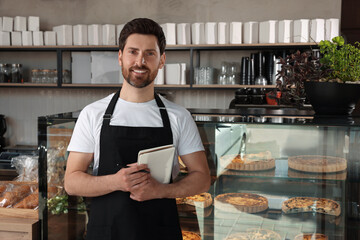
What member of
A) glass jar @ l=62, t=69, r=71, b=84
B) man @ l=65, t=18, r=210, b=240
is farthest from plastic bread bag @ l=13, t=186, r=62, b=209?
glass jar @ l=62, t=69, r=71, b=84

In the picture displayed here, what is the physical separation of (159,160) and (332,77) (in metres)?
1.04

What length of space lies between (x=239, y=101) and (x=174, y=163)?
2813 millimetres

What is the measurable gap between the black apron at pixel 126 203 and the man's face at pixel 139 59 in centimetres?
12

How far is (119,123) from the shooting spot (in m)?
1.43

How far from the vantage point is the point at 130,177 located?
4.20 ft

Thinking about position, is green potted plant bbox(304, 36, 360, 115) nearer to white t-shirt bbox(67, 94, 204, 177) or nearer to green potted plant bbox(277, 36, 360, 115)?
green potted plant bbox(277, 36, 360, 115)

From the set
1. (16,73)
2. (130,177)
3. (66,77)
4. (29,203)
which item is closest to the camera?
(130,177)

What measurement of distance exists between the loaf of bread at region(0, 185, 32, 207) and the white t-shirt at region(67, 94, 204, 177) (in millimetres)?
813

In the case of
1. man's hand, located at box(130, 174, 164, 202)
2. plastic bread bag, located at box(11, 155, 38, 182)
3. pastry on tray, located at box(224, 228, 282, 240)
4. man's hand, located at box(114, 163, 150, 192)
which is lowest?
pastry on tray, located at box(224, 228, 282, 240)

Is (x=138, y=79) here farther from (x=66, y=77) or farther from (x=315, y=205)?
(x=66, y=77)

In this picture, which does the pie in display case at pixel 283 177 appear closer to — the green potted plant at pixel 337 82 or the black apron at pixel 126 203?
the green potted plant at pixel 337 82

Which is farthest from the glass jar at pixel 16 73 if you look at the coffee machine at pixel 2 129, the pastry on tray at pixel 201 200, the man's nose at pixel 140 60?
the man's nose at pixel 140 60

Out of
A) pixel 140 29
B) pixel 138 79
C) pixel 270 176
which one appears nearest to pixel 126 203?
pixel 138 79

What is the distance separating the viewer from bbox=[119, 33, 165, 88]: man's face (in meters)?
1.38
